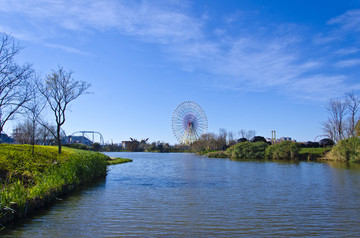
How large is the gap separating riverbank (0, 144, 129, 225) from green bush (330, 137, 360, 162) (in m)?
36.8

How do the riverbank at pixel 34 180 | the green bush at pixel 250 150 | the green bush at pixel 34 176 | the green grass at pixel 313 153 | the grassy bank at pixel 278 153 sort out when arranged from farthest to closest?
the green bush at pixel 250 150
the grassy bank at pixel 278 153
the green grass at pixel 313 153
the green bush at pixel 34 176
the riverbank at pixel 34 180

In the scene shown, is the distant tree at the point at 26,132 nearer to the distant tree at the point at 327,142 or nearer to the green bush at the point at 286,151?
the green bush at the point at 286,151

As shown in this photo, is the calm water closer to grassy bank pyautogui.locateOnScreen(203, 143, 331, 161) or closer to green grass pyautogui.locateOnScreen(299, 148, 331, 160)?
green grass pyautogui.locateOnScreen(299, 148, 331, 160)

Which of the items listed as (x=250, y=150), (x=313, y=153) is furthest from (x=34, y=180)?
(x=250, y=150)

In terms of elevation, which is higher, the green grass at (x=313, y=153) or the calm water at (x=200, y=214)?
the green grass at (x=313, y=153)

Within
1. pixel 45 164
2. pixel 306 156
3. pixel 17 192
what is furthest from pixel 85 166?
pixel 306 156

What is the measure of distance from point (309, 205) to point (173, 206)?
6178 millimetres

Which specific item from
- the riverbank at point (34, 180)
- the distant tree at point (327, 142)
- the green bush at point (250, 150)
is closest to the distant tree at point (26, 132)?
the riverbank at point (34, 180)

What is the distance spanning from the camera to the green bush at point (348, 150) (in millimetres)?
40969

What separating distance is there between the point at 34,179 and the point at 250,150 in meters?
53.4

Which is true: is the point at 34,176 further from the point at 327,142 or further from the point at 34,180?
the point at 327,142

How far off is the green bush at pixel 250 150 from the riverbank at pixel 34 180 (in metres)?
43.5

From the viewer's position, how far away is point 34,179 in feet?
47.9

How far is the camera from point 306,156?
52.5m
